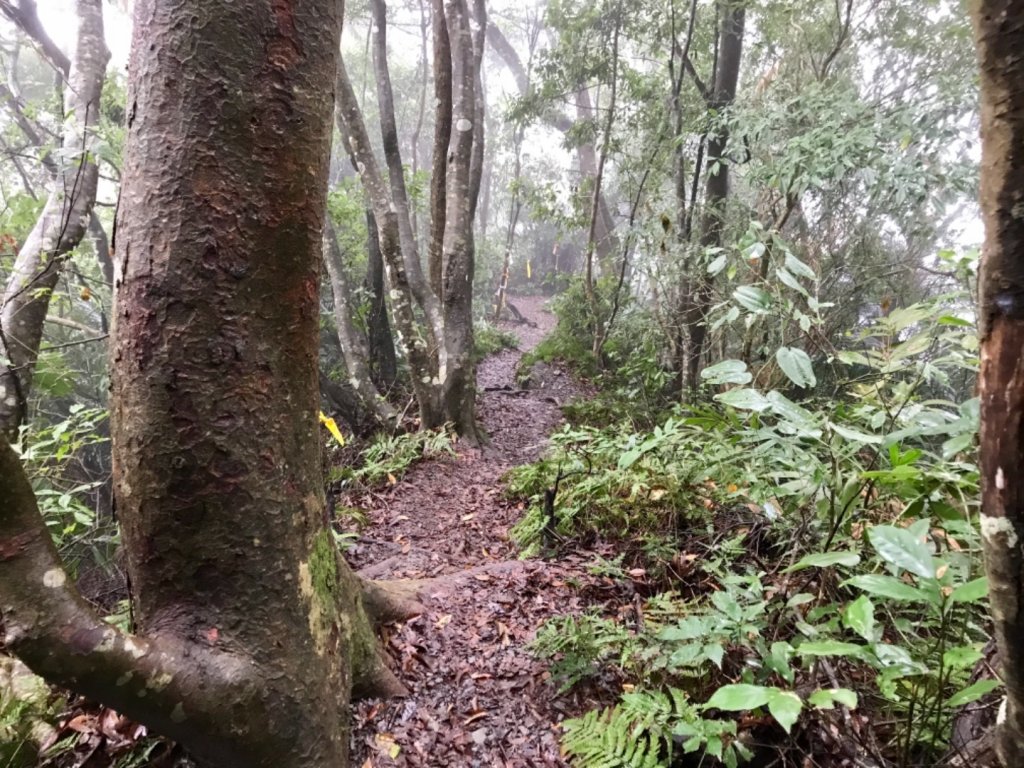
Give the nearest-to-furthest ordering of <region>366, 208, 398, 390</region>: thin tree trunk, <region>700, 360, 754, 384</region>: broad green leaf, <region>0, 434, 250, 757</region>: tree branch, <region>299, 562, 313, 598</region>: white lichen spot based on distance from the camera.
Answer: <region>0, 434, 250, 757</region>: tree branch < <region>299, 562, 313, 598</region>: white lichen spot < <region>700, 360, 754, 384</region>: broad green leaf < <region>366, 208, 398, 390</region>: thin tree trunk

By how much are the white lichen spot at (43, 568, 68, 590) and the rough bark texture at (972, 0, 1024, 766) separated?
2.02 meters

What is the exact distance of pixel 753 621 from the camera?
2137mm

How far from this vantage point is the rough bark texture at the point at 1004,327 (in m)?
0.82

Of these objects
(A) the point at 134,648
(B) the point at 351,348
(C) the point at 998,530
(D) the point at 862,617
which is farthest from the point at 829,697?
(B) the point at 351,348

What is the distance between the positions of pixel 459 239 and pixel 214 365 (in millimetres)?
5836

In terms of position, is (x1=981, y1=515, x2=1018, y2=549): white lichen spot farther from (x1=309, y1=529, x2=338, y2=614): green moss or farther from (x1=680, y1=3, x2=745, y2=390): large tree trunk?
(x1=680, y1=3, x2=745, y2=390): large tree trunk

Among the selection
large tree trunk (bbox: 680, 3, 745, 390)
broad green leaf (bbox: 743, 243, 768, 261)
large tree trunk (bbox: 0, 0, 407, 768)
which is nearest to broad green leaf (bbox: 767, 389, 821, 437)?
A: broad green leaf (bbox: 743, 243, 768, 261)

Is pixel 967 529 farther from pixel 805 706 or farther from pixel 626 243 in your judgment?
pixel 626 243

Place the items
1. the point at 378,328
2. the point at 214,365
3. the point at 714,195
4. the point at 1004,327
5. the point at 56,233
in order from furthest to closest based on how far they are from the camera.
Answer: the point at 378,328, the point at 714,195, the point at 56,233, the point at 214,365, the point at 1004,327

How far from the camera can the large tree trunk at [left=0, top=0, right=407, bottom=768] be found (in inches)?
→ 57.0

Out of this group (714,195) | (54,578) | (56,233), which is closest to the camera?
(54,578)

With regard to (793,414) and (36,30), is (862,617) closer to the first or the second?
(793,414)

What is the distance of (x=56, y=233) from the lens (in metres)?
4.77

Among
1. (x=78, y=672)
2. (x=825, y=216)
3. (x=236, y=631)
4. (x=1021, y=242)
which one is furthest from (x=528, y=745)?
(x=825, y=216)
